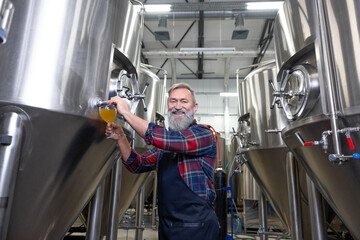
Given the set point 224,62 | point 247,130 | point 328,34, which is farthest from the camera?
point 224,62

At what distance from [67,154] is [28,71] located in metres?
0.41

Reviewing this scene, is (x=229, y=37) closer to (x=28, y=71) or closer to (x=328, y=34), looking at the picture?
(x=328, y=34)

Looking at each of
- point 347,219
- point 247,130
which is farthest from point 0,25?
point 247,130

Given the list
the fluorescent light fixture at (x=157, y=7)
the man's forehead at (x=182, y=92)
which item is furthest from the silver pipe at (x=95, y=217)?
the fluorescent light fixture at (x=157, y=7)

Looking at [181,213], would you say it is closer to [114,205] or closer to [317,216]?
[114,205]

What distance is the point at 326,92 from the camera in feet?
4.13

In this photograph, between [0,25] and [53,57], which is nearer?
[0,25]

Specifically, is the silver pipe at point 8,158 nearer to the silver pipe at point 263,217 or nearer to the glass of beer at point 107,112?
the glass of beer at point 107,112

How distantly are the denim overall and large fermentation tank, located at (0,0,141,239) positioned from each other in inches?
17.1

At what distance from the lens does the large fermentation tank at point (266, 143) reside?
100 inches

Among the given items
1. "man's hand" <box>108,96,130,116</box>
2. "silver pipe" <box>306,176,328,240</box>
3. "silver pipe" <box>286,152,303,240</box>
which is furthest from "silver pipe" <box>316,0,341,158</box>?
"silver pipe" <box>286,152,303,240</box>

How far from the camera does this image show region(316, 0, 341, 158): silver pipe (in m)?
1.16

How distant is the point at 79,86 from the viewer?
122 centimetres

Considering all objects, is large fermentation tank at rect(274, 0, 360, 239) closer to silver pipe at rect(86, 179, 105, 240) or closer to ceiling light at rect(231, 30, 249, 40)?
silver pipe at rect(86, 179, 105, 240)
